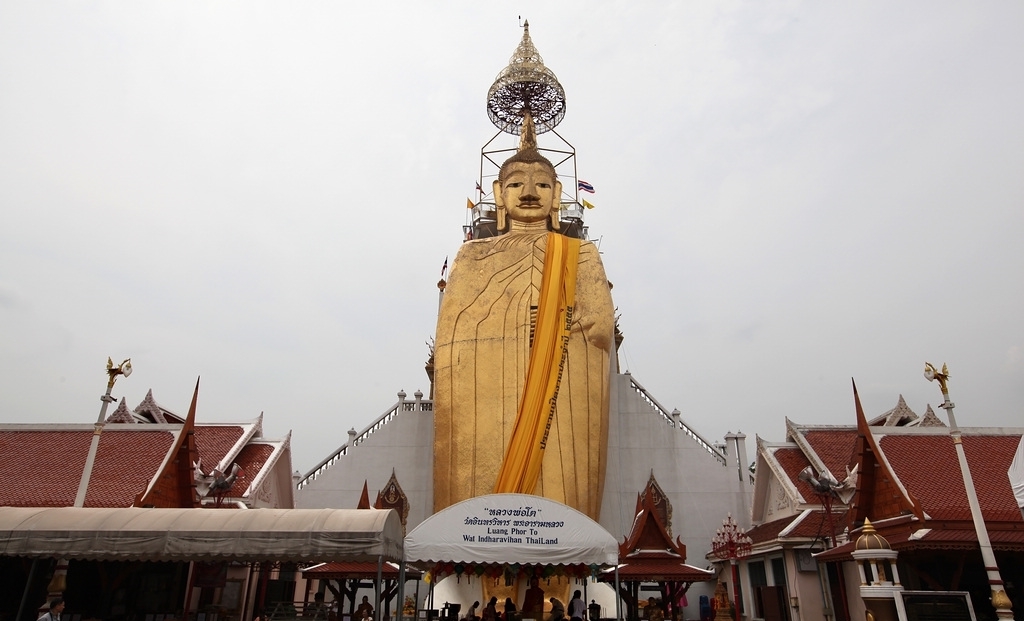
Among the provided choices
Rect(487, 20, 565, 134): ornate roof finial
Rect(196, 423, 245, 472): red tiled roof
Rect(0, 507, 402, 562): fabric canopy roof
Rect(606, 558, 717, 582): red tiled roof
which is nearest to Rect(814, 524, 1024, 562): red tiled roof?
Rect(606, 558, 717, 582): red tiled roof

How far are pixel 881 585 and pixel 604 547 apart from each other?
319cm

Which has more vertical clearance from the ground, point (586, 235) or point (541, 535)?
point (586, 235)

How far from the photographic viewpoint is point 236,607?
1238cm

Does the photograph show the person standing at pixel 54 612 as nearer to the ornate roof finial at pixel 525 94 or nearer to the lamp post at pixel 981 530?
the lamp post at pixel 981 530

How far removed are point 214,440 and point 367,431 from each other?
3960mm

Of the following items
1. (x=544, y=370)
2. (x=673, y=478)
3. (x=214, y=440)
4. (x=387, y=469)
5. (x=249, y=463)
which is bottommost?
(x=249, y=463)

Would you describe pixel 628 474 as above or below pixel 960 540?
above

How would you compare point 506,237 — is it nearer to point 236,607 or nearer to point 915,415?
point 236,607

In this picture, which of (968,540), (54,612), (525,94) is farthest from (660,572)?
(525,94)

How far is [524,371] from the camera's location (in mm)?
15383

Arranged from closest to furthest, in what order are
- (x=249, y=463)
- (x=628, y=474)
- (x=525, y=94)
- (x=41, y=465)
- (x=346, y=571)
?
(x=346, y=571), (x=41, y=465), (x=249, y=463), (x=628, y=474), (x=525, y=94)

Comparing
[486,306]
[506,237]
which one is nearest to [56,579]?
[486,306]

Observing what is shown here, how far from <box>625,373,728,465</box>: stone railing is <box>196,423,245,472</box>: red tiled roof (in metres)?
A: 10.2

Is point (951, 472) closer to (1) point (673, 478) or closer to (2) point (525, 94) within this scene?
(1) point (673, 478)
